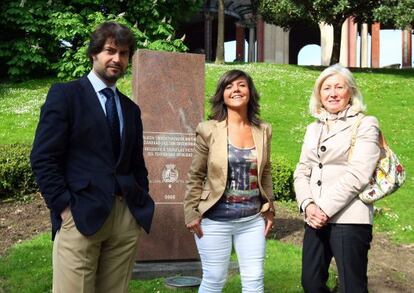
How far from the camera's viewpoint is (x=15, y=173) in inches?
390

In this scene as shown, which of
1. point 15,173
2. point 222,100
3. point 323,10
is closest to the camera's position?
point 222,100

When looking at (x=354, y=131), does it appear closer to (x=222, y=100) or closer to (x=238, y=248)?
(x=222, y=100)

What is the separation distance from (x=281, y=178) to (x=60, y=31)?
49.1 feet

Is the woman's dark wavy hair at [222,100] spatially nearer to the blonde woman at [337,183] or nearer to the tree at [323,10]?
the blonde woman at [337,183]

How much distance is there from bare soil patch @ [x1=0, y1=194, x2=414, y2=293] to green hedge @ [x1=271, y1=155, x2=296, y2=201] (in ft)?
1.21

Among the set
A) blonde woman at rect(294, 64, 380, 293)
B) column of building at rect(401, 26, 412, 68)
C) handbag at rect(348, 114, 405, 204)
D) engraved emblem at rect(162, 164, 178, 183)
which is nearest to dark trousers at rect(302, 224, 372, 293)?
blonde woman at rect(294, 64, 380, 293)

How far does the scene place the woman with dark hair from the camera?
13.9ft

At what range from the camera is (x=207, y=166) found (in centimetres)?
436

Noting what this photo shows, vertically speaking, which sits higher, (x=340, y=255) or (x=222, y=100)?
(x=222, y=100)

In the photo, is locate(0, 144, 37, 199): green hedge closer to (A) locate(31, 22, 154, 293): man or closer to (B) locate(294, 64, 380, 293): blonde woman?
(A) locate(31, 22, 154, 293): man

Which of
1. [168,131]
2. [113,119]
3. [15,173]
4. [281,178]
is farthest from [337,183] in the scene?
[15,173]

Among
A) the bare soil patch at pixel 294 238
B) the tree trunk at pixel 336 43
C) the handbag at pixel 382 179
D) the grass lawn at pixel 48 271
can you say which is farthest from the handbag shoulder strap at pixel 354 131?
the tree trunk at pixel 336 43

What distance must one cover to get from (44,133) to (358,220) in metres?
2.03

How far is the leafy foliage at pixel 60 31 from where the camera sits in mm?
22516
